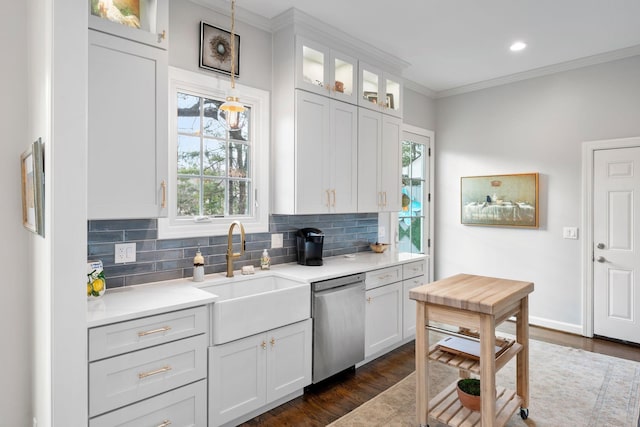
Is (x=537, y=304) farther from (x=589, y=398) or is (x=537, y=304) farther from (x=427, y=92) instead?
(x=427, y=92)

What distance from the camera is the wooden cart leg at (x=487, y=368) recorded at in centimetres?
200

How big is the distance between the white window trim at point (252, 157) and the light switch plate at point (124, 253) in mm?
195

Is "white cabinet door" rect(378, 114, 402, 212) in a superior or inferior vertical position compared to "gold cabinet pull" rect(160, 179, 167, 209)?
superior

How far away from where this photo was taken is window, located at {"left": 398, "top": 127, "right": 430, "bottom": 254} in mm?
4746

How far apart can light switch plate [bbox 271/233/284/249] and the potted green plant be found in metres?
1.73

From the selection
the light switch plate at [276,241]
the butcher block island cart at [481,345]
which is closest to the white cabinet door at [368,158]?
the light switch plate at [276,241]

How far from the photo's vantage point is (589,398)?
2734 millimetres

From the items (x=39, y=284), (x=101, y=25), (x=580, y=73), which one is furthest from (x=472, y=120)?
(x=39, y=284)

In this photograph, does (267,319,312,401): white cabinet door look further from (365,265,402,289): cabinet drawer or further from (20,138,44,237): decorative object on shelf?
(20,138,44,237): decorative object on shelf

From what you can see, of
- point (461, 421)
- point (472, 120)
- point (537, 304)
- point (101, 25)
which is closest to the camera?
point (101, 25)

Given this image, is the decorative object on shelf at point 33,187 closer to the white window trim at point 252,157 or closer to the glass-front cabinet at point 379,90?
the white window trim at point 252,157

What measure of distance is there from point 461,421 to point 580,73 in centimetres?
382

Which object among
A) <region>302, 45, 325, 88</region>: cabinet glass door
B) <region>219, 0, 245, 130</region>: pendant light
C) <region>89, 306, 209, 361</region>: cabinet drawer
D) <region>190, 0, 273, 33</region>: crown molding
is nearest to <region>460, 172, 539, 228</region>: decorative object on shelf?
<region>302, 45, 325, 88</region>: cabinet glass door

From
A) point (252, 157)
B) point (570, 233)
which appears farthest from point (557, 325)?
point (252, 157)
